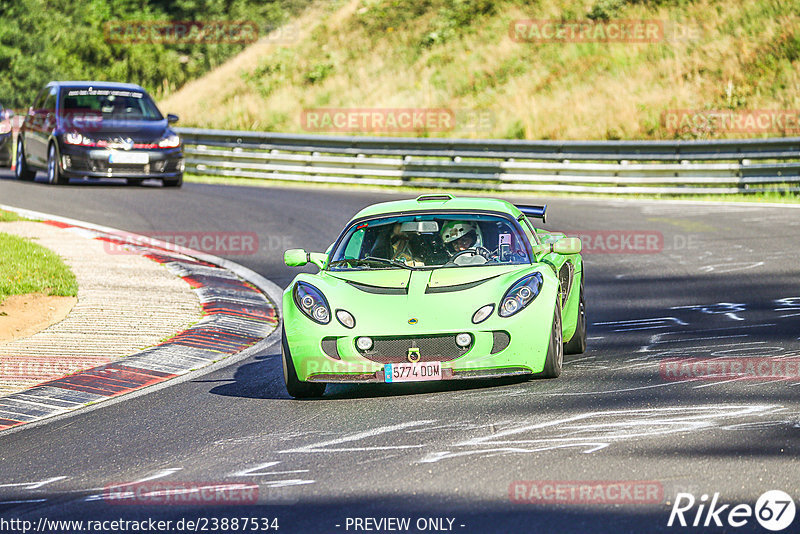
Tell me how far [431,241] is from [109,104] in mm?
15087

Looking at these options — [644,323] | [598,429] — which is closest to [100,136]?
[644,323]

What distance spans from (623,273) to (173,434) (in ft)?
26.3

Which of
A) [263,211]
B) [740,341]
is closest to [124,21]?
[263,211]

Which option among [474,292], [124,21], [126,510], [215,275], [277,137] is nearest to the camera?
[126,510]

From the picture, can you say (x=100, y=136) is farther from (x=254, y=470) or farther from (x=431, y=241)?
(x=254, y=470)

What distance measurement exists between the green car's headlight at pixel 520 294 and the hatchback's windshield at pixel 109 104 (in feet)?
51.2

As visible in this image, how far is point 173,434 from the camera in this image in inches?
285

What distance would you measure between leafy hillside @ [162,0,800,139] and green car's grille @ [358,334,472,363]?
21.2 meters

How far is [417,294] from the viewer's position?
7977 millimetres

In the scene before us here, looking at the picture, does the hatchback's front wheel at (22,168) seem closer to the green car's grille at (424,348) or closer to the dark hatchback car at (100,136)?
the dark hatchback car at (100,136)

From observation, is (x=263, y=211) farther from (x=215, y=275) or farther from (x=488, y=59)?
(x=488, y=59)

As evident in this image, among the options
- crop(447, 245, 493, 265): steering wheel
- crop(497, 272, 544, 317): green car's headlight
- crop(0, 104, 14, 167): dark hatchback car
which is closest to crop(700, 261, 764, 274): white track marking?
crop(447, 245, 493, 265): steering wheel

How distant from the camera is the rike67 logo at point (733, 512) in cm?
493

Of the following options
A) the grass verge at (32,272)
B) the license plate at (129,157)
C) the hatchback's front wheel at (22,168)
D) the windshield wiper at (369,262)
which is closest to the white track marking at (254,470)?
the windshield wiper at (369,262)
